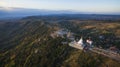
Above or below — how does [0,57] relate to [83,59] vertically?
below

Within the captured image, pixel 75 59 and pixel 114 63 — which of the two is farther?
pixel 75 59

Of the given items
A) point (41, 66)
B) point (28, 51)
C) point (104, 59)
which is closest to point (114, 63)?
point (104, 59)

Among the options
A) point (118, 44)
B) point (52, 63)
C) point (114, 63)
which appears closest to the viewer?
point (114, 63)

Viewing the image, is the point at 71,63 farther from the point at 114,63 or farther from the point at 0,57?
the point at 0,57

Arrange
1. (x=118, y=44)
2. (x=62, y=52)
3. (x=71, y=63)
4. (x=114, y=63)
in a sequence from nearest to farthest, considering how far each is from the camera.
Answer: (x=114, y=63) → (x=71, y=63) → (x=62, y=52) → (x=118, y=44)

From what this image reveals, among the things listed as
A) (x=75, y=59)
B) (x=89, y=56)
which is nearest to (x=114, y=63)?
(x=89, y=56)

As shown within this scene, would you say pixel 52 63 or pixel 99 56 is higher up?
pixel 99 56

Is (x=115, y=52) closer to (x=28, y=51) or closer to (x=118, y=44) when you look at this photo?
(x=118, y=44)

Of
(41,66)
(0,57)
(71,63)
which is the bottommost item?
(0,57)

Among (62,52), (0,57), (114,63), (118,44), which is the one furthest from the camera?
(0,57)
